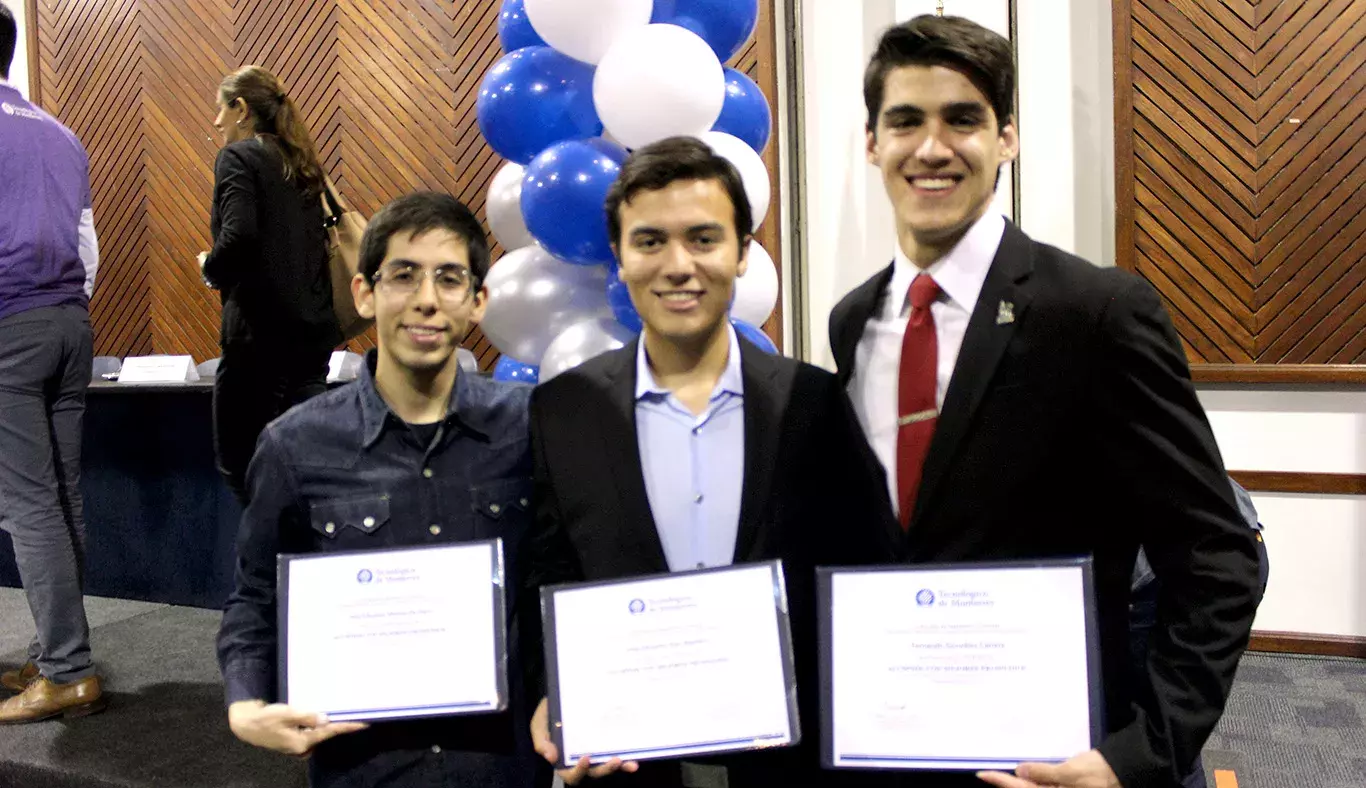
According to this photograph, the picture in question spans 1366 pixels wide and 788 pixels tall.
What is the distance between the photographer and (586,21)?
2465 millimetres

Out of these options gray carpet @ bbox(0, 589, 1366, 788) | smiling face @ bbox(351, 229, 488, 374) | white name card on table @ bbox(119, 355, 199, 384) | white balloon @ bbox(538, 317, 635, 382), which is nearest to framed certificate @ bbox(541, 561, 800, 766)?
smiling face @ bbox(351, 229, 488, 374)

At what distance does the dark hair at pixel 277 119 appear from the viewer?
2.92 m

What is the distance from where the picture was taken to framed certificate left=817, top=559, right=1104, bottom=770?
109 centimetres

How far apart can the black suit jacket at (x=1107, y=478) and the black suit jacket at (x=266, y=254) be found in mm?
2363

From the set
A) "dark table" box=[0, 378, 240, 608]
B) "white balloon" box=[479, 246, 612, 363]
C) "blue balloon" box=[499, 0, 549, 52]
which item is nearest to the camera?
"white balloon" box=[479, 246, 612, 363]

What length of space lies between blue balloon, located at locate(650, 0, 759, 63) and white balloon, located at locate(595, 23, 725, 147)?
0.15 meters

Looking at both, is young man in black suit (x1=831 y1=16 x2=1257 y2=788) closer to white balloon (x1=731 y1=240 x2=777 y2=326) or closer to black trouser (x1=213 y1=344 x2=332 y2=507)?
white balloon (x1=731 y1=240 x2=777 y2=326)

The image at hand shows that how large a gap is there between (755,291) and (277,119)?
4.94 ft

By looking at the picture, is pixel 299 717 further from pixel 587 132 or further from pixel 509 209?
Answer: pixel 509 209

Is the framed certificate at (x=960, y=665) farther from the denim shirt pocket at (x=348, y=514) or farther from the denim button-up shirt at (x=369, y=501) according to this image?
the denim shirt pocket at (x=348, y=514)

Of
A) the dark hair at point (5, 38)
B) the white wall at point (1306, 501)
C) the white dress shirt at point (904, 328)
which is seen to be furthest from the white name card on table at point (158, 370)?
the white wall at point (1306, 501)


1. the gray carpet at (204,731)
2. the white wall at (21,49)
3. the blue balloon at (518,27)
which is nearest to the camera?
the gray carpet at (204,731)

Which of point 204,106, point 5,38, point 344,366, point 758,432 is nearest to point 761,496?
point 758,432

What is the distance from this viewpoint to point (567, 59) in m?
2.66
